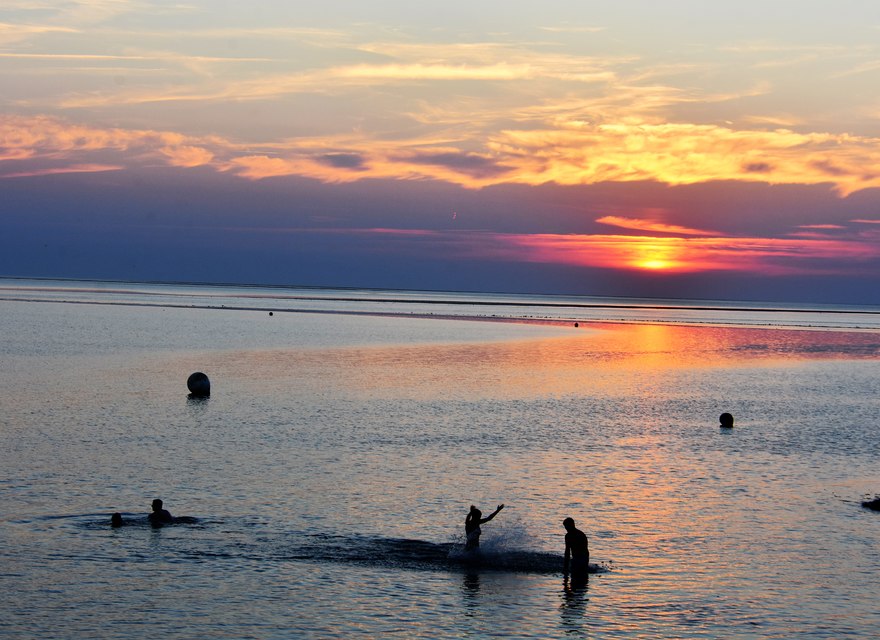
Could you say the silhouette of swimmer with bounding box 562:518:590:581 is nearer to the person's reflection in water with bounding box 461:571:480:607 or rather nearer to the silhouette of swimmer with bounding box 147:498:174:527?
the person's reflection in water with bounding box 461:571:480:607

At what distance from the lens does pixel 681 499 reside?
42406mm

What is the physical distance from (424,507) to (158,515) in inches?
391

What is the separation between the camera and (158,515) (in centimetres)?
3541

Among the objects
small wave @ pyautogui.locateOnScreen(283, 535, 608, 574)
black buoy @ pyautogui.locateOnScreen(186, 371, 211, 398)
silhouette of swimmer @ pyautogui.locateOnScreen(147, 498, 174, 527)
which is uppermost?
black buoy @ pyautogui.locateOnScreen(186, 371, 211, 398)

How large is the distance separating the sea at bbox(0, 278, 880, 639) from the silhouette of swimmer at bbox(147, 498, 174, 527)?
35cm

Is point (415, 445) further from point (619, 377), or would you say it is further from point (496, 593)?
point (619, 377)

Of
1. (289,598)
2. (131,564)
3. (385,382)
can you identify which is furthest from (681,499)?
(385,382)

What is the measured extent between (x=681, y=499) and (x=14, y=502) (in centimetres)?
2624

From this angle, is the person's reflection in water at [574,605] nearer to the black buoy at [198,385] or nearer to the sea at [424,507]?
the sea at [424,507]

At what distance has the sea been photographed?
91.0ft

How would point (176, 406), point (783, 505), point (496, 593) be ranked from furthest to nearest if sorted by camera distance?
point (176, 406)
point (783, 505)
point (496, 593)

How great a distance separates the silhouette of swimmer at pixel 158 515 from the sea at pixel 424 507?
0.35 m

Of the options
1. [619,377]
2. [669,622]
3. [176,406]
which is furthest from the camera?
[619,377]

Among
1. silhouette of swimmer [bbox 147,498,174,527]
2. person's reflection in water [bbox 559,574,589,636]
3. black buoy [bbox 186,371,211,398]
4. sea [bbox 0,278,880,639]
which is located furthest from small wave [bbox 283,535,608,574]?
black buoy [bbox 186,371,211,398]
